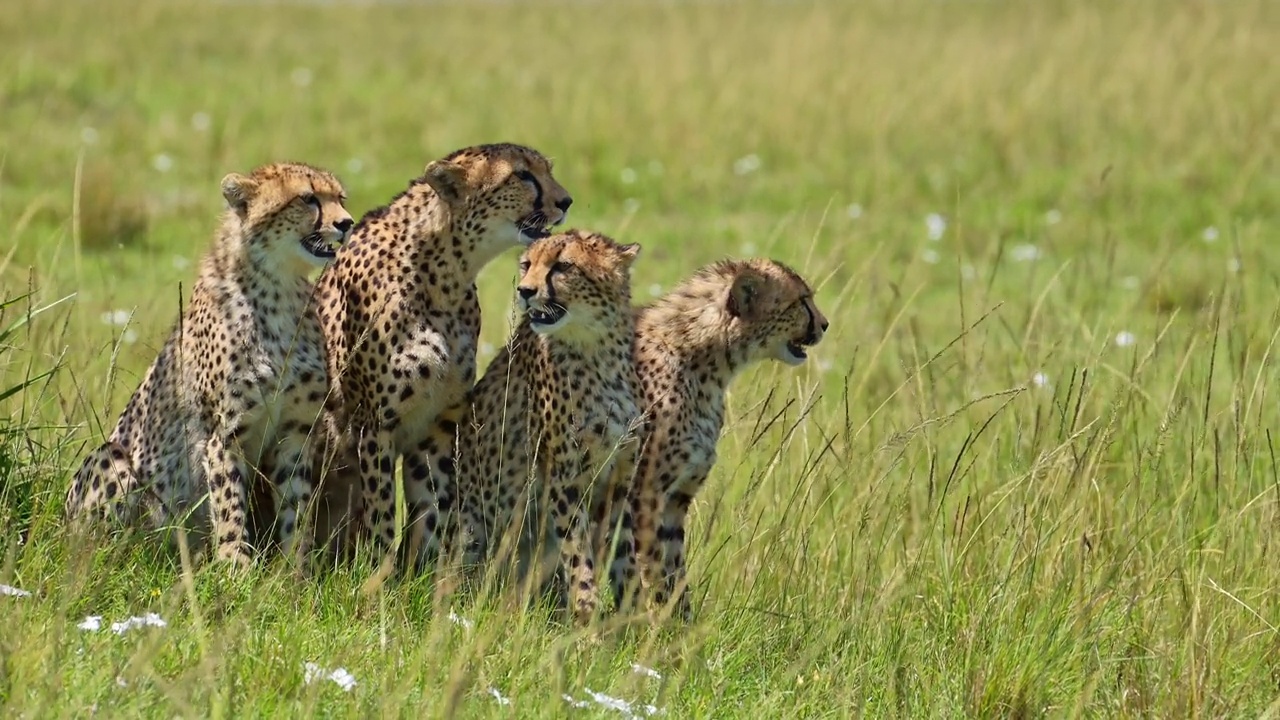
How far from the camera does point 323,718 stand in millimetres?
2820

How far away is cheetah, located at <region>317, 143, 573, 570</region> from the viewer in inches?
148

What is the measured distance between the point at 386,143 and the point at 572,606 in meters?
6.37

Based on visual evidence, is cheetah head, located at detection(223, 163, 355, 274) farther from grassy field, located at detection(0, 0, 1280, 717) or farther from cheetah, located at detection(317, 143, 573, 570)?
grassy field, located at detection(0, 0, 1280, 717)

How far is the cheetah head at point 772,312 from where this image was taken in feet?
12.8

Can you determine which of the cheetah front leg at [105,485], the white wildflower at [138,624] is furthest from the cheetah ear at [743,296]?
the white wildflower at [138,624]

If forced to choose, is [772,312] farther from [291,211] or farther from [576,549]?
[291,211]

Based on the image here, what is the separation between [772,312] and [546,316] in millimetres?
526

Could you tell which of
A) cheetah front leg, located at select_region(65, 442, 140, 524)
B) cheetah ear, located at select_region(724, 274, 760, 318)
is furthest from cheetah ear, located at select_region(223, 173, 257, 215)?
cheetah ear, located at select_region(724, 274, 760, 318)

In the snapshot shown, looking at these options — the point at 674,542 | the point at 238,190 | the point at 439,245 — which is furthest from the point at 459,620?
the point at 238,190

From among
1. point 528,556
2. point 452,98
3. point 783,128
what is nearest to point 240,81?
point 452,98

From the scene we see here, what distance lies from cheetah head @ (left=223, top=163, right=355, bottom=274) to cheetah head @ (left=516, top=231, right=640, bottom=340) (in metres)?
0.37

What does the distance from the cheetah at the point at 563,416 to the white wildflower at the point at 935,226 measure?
154 inches

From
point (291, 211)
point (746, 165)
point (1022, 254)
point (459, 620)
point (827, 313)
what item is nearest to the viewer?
point (459, 620)

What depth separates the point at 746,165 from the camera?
918cm
